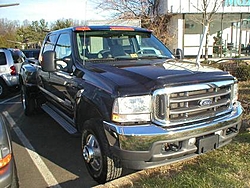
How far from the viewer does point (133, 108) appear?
2889 millimetres

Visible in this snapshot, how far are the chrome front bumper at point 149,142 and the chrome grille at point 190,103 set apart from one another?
0.35 feet

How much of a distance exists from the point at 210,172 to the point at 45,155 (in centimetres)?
269

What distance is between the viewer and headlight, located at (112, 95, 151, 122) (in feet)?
9.43

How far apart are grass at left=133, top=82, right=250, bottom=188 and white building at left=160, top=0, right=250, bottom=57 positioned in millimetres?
15202

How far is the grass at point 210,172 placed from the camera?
3.13m

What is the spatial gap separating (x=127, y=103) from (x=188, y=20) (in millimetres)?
18113

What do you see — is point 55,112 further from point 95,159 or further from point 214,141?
point 214,141

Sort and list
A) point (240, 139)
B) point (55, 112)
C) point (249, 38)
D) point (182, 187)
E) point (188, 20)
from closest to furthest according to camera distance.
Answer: point (182, 187) → point (240, 139) → point (55, 112) → point (188, 20) → point (249, 38)

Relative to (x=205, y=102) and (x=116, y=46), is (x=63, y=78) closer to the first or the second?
(x=116, y=46)

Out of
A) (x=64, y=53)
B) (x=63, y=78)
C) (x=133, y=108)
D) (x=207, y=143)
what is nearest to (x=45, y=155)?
(x=63, y=78)

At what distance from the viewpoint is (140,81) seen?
3.00m

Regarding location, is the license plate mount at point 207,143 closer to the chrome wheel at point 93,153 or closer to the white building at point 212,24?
the chrome wheel at point 93,153

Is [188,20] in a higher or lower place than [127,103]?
higher

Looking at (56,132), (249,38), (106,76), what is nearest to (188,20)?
(249,38)
